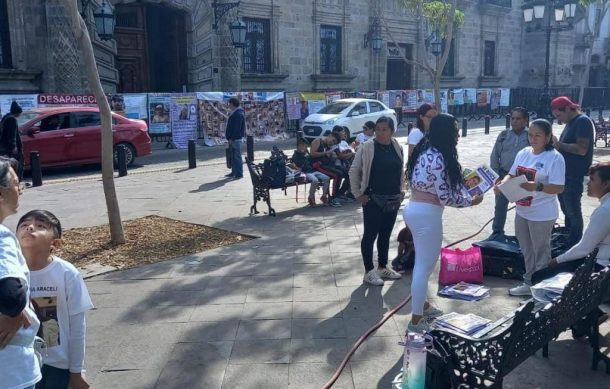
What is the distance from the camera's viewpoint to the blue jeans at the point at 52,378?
8.86 ft

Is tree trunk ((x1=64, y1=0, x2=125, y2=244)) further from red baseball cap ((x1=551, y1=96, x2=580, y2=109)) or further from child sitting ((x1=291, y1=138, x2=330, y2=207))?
red baseball cap ((x1=551, y1=96, x2=580, y2=109))

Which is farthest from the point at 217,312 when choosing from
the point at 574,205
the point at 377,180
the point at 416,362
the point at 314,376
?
the point at 574,205

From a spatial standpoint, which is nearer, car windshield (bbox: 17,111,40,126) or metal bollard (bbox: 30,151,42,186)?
metal bollard (bbox: 30,151,42,186)

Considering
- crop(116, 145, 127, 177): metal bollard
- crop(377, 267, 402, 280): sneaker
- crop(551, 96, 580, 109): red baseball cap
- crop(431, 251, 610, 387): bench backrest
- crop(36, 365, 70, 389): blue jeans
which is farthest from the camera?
crop(116, 145, 127, 177): metal bollard

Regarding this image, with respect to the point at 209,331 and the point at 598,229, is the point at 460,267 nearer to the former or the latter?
the point at 598,229

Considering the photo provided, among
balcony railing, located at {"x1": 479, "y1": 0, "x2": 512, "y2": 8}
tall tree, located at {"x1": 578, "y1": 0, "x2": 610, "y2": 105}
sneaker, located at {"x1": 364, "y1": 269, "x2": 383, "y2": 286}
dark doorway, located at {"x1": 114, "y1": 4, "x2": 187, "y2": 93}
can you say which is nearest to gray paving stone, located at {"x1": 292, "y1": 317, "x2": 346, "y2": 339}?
sneaker, located at {"x1": 364, "y1": 269, "x2": 383, "y2": 286}

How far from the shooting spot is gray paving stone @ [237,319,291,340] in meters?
4.48

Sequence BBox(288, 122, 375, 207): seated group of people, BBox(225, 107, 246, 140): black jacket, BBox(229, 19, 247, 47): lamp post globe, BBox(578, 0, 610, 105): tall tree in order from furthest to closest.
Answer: BBox(229, 19, 247, 47): lamp post globe, BBox(578, 0, 610, 105): tall tree, BBox(225, 107, 246, 140): black jacket, BBox(288, 122, 375, 207): seated group of people

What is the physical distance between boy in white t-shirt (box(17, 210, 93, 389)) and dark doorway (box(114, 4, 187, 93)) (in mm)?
21392

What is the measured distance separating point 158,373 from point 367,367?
143 cm

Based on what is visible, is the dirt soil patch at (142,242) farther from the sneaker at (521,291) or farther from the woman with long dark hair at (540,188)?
the woman with long dark hair at (540,188)

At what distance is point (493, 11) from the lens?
34.8 m

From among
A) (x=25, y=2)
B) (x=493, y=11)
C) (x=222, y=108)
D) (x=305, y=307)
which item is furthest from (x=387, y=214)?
(x=493, y=11)

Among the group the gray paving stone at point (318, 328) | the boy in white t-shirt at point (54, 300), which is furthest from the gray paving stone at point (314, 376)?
the boy in white t-shirt at point (54, 300)
